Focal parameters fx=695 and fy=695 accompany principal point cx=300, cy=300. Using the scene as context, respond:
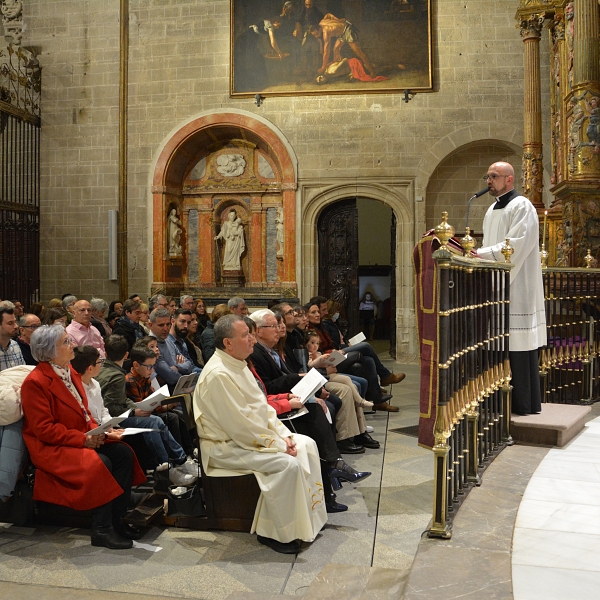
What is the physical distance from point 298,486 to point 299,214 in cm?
894

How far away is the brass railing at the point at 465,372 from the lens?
331 centimetres

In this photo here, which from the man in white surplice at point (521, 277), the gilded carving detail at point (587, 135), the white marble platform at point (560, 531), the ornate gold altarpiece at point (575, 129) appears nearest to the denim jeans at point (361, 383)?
the man in white surplice at point (521, 277)

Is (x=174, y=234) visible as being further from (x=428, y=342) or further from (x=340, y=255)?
(x=428, y=342)

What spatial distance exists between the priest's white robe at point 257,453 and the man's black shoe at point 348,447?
1.65 meters

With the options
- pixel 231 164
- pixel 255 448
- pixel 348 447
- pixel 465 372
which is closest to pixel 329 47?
pixel 231 164

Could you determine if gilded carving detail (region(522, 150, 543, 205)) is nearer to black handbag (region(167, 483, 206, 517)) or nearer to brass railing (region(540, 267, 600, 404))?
brass railing (region(540, 267, 600, 404))

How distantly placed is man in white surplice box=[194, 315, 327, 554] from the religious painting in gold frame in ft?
29.8

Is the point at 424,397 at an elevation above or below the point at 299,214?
below

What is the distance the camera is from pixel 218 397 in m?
3.63

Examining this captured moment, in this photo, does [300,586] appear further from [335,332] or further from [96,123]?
[96,123]

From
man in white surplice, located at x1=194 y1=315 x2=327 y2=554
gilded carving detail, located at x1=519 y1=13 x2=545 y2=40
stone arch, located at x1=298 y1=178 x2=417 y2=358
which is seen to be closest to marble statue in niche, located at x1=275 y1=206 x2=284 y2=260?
stone arch, located at x1=298 y1=178 x2=417 y2=358

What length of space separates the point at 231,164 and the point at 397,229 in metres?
3.35

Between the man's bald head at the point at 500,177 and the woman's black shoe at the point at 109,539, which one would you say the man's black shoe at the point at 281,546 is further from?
the man's bald head at the point at 500,177

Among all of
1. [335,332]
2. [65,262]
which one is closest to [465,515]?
[335,332]
